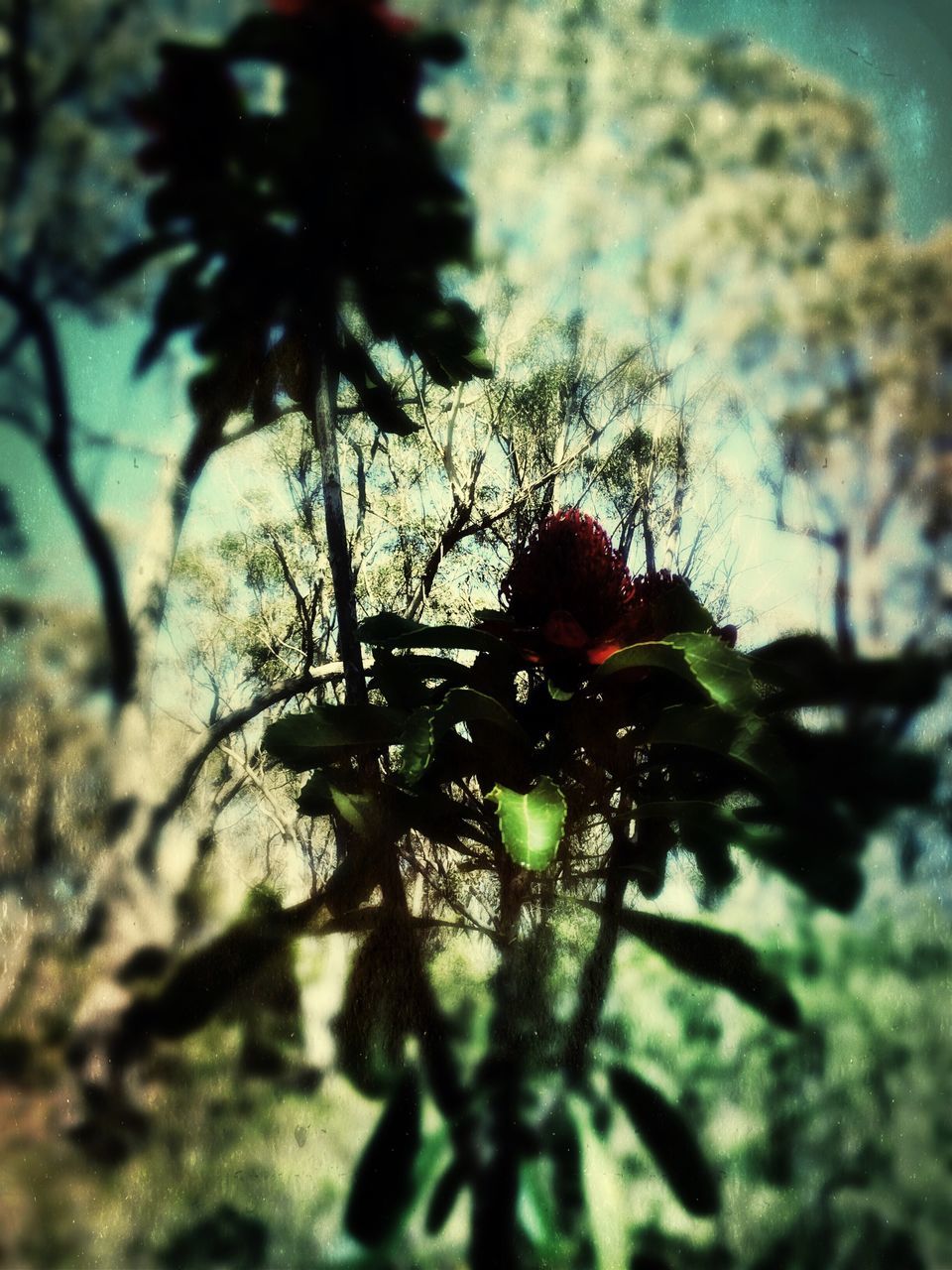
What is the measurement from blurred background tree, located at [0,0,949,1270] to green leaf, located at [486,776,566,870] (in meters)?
0.13

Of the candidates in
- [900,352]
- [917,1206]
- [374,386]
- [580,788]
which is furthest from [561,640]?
[917,1206]

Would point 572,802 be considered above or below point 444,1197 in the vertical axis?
above

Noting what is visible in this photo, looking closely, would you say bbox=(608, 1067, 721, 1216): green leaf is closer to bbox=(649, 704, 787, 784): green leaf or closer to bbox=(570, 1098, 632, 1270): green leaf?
bbox=(570, 1098, 632, 1270): green leaf

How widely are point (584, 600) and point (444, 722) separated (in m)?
0.14

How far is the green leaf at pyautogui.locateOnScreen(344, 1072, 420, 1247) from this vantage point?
0.68m

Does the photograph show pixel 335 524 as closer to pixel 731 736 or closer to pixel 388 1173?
pixel 731 736

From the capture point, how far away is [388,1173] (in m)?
0.68

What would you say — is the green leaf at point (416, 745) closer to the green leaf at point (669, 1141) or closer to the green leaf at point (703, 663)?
the green leaf at point (703, 663)

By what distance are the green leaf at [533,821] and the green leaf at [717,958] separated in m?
0.11

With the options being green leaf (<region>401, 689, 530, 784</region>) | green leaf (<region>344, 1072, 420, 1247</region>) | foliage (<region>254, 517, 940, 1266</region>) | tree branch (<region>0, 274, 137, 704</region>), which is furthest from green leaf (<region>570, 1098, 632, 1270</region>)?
tree branch (<region>0, 274, 137, 704</region>)

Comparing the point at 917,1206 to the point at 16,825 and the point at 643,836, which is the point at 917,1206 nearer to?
the point at 643,836

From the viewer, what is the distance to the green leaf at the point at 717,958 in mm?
726

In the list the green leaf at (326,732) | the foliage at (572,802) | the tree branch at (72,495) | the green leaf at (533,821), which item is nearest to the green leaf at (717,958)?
the foliage at (572,802)

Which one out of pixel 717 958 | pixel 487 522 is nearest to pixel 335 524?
pixel 487 522
